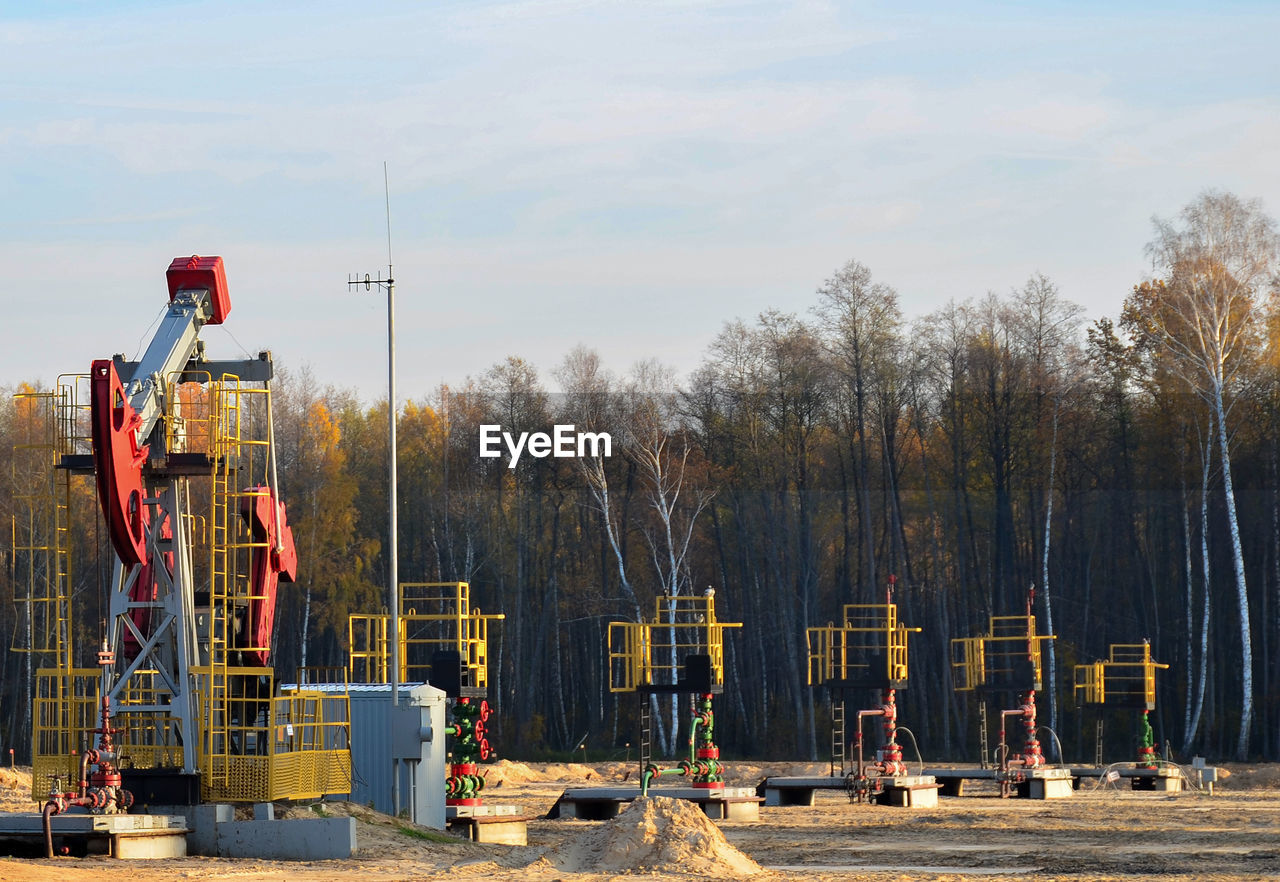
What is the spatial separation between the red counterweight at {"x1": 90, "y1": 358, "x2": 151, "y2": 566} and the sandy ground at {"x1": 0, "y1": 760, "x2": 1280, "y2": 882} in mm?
3755

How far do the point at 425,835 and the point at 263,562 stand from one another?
412 centimetres

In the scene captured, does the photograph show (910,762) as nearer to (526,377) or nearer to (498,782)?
(498,782)

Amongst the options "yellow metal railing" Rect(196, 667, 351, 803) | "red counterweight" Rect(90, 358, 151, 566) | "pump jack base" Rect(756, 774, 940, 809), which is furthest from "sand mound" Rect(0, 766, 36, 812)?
"pump jack base" Rect(756, 774, 940, 809)

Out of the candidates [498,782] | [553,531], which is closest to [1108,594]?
[553,531]

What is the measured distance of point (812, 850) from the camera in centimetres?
2384

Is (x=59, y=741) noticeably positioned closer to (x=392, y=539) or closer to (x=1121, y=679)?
(x=392, y=539)

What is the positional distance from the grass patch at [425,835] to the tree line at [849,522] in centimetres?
2839

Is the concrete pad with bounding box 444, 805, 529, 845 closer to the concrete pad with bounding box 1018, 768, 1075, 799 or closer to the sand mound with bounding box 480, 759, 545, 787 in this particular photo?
the concrete pad with bounding box 1018, 768, 1075, 799

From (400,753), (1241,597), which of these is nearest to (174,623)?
(400,753)

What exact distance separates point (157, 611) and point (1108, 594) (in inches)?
1521

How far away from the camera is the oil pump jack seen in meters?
20.7

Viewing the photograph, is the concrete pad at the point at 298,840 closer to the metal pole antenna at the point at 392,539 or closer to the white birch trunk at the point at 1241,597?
the metal pole antenna at the point at 392,539

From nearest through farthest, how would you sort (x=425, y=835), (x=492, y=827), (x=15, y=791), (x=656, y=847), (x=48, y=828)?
(x=48, y=828) < (x=656, y=847) < (x=425, y=835) < (x=492, y=827) < (x=15, y=791)

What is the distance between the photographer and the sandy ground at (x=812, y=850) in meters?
19.3
